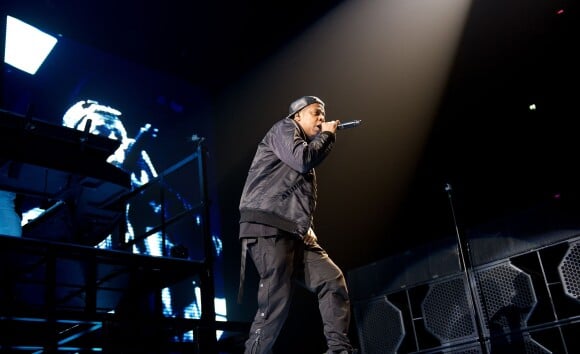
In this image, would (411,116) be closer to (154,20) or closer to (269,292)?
(154,20)

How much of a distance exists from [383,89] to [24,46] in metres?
4.01

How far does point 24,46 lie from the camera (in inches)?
211

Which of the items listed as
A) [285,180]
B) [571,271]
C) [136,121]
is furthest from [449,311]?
[136,121]

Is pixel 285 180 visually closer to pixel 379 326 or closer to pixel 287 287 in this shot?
pixel 287 287

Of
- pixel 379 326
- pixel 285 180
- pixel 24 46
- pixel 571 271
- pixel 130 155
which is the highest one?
pixel 24 46

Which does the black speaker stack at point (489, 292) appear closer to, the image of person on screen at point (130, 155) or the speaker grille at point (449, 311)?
the speaker grille at point (449, 311)

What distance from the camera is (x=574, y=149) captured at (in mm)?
5043

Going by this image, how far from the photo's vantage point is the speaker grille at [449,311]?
11.2 ft

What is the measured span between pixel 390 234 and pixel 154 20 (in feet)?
13.1


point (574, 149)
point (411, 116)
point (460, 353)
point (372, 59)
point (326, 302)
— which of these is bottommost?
point (460, 353)

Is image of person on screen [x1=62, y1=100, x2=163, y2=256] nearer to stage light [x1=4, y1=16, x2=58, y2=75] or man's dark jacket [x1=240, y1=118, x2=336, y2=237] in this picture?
stage light [x1=4, y1=16, x2=58, y2=75]

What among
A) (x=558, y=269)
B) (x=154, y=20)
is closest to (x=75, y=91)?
(x=154, y=20)

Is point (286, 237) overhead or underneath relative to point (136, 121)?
underneath

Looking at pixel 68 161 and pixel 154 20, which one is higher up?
pixel 154 20
